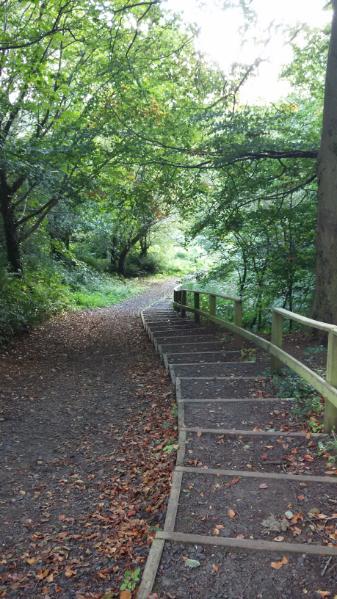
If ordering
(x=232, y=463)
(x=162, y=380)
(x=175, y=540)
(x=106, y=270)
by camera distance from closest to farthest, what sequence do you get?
(x=175, y=540)
(x=232, y=463)
(x=162, y=380)
(x=106, y=270)

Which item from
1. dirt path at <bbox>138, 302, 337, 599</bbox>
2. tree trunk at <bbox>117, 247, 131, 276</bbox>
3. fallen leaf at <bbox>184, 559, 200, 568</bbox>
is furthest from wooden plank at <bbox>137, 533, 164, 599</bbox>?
tree trunk at <bbox>117, 247, 131, 276</bbox>

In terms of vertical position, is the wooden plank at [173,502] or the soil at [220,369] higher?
the soil at [220,369]

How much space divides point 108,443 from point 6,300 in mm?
6876

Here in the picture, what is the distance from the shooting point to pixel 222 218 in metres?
10.5

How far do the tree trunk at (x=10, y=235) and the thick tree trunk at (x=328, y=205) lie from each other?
30.0 feet

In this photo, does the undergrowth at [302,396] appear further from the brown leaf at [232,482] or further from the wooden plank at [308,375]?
the brown leaf at [232,482]

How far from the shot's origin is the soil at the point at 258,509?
2.96 metres

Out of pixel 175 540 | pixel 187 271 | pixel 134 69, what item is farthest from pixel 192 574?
pixel 187 271

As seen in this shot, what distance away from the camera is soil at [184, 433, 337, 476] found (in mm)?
3779

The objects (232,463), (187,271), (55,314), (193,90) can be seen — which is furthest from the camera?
(187,271)

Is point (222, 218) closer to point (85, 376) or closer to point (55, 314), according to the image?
point (85, 376)

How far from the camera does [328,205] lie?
272 inches

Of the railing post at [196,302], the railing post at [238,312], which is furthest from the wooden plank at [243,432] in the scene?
the railing post at [196,302]

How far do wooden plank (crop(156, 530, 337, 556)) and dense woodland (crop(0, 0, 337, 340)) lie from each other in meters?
4.91
